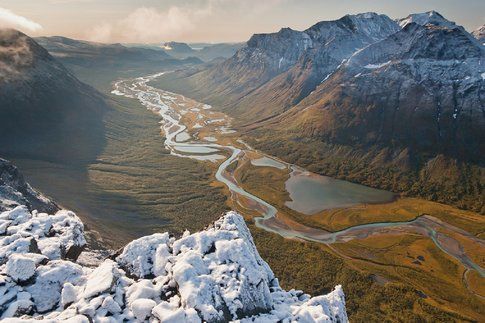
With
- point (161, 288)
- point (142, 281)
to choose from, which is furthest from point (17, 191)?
point (161, 288)

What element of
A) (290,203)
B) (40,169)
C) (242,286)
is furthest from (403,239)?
(40,169)

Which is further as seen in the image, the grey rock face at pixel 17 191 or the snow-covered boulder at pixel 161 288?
the grey rock face at pixel 17 191

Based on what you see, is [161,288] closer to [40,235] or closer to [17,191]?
[40,235]

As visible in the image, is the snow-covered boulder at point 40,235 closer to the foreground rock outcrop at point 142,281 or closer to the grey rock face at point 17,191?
the foreground rock outcrop at point 142,281

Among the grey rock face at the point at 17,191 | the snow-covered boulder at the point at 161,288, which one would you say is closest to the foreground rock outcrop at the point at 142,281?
the snow-covered boulder at the point at 161,288

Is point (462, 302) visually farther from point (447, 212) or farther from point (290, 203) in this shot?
point (290, 203)

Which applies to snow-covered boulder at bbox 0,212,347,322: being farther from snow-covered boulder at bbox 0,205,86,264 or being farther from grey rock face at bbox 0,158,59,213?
grey rock face at bbox 0,158,59,213

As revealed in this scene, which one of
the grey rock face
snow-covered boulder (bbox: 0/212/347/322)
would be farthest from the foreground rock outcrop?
the grey rock face

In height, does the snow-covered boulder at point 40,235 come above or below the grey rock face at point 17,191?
above
